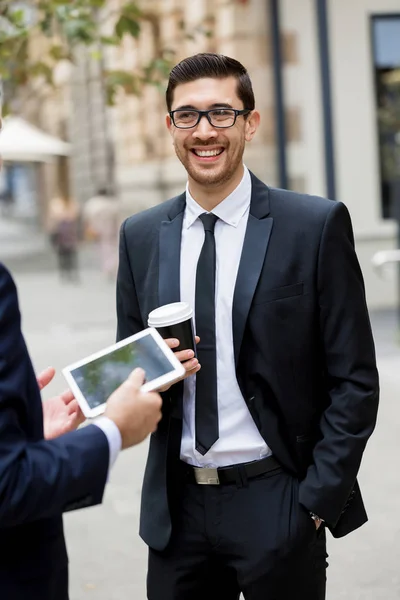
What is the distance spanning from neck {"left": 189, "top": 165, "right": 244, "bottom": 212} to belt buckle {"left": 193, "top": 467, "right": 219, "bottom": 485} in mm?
725

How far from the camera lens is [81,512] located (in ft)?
19.0

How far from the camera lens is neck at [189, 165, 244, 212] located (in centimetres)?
268

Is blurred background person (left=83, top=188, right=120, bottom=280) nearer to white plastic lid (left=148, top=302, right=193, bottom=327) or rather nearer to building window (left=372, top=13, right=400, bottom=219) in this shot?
building window (left=372, top=13, right=400, bottom=219)

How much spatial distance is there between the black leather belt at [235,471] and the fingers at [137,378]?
66 cm

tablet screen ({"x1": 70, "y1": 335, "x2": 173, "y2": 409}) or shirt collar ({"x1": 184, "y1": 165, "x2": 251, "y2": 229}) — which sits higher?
shirt collar ({"x1": 184, "y1": 165, "x2": 251, "y2": 229})


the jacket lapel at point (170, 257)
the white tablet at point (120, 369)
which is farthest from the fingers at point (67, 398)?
the jacket lapel at point (170, 257)

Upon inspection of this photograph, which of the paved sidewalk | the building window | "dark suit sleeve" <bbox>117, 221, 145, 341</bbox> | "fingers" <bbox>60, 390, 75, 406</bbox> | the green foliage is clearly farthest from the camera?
the building window

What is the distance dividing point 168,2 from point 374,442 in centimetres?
1364

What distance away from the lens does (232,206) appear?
270 cm

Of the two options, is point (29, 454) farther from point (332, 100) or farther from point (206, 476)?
point (332, 100)

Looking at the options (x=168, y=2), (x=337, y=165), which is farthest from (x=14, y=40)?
(x=168, y=2)

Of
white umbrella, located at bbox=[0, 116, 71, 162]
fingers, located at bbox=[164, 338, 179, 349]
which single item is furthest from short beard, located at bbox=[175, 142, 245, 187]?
white umbrella, located at bbox=[0, 116, 71, 162]

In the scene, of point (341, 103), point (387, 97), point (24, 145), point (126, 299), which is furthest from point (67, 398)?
point (24, 145)

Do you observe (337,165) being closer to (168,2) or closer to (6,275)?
(168,2)
